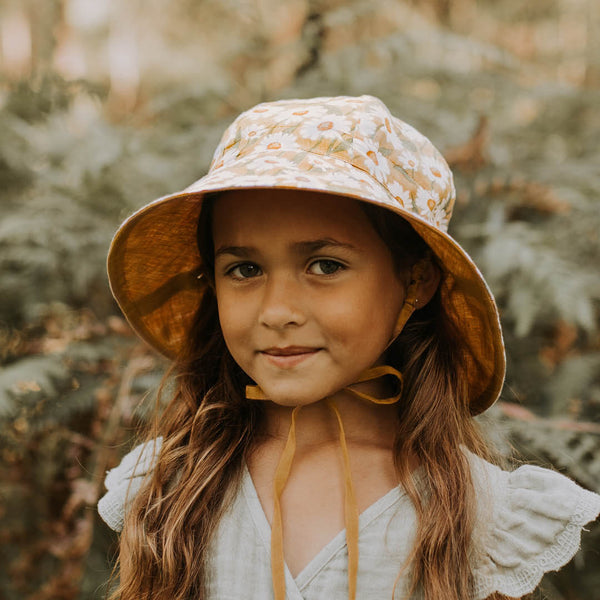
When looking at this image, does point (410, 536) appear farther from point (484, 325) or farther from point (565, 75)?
point (565, 75)

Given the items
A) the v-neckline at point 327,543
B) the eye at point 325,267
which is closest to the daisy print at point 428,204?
the eye at point 325,267

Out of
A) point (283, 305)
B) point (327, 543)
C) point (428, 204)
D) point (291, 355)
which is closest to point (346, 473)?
point (327, 543)

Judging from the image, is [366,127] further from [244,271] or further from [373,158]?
[244,271]

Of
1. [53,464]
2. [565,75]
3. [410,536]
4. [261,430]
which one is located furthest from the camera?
[565,75]

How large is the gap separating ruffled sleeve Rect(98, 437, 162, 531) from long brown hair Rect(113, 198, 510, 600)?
5cm

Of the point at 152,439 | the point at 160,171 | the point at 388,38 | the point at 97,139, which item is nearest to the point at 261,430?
the point at 152,439

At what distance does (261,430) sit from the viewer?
5.35 ft

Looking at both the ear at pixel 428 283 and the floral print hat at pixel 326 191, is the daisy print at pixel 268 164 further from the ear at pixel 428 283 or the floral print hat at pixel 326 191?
the ear at pixel 428 283

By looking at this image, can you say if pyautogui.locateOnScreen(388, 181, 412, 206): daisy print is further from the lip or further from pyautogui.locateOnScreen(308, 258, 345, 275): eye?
the lip

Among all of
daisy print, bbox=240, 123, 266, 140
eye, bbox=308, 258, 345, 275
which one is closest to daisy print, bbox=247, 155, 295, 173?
daisy print, bbox=240, 123, 266, 140

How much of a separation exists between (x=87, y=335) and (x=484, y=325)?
1677 mm

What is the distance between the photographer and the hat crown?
128cm

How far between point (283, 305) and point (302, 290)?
5 centimetres

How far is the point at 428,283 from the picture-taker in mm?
1527
